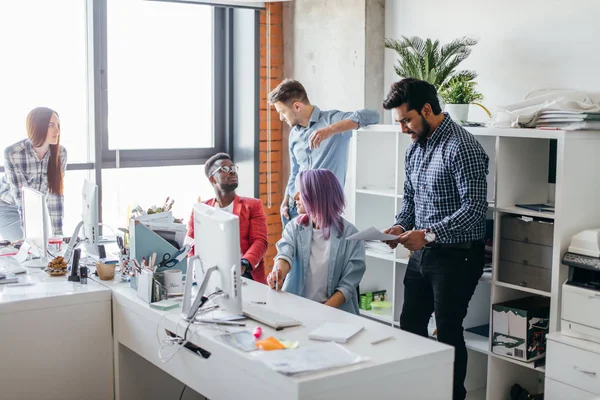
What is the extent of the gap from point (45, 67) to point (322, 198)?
2692 millimetres

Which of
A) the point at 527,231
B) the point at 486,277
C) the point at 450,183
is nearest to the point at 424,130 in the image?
the point at 450,183

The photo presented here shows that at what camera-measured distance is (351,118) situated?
4383 mm

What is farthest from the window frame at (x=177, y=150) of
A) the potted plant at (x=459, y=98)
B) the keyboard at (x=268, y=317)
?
the keyboard at (x=268, y=317)

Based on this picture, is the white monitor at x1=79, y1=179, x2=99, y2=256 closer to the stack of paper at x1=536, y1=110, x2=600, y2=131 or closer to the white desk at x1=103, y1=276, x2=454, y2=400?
the white desk at x1=103, y1=276, x2=454, y2=400

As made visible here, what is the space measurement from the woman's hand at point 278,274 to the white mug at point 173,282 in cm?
41

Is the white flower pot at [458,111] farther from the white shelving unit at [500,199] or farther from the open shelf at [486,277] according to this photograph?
the open shelf at [486,277]

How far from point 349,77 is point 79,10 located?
6.46ft

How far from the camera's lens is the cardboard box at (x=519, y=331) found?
367 cm

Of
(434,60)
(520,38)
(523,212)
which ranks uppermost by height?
(520,38)

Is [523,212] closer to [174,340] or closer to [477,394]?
[477,394]

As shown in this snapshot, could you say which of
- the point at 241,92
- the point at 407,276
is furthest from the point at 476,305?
the point at 241,92

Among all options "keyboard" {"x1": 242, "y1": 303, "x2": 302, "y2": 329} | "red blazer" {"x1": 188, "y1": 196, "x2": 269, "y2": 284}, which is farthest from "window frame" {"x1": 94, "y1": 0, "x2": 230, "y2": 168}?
"keyboard" {"x1": 242, "y1": 303, "x2": 302, "y2": 329}

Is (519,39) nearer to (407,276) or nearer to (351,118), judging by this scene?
(351,118)

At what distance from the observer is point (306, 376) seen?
2336 mm
